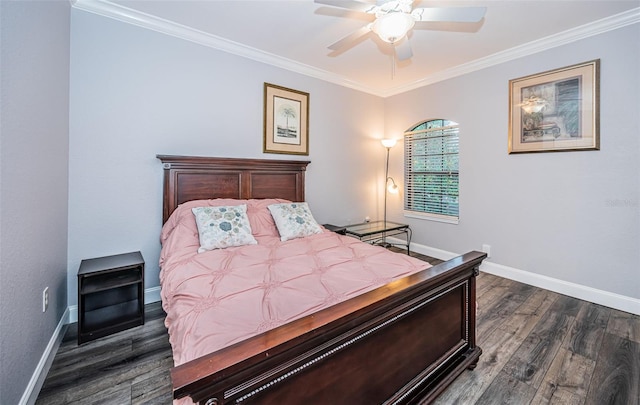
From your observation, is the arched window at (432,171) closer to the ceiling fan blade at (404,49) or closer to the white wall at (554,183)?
the white wall at (554,183)

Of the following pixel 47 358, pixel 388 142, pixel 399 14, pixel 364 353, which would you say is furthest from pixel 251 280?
pixel 388 142

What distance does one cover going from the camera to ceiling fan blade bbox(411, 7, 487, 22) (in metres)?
1.72

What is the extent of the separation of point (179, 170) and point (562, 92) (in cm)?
404

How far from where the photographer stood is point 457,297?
5.56ft

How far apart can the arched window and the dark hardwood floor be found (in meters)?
1.72

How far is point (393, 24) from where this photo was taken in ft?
5.74

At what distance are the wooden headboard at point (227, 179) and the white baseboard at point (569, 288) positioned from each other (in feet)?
8.42

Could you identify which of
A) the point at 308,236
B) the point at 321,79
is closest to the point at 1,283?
the point at 308,236

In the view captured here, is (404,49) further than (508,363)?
Yes

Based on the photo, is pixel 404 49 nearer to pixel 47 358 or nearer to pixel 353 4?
pixel 353 4

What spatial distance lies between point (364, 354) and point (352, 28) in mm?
2834

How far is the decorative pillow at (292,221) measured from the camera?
262 centimetres

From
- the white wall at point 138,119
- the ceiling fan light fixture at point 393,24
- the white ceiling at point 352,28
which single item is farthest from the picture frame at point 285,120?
the ceiling fan light fixture at point 393,24

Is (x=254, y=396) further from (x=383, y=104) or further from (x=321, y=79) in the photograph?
(x=383, y=104)
